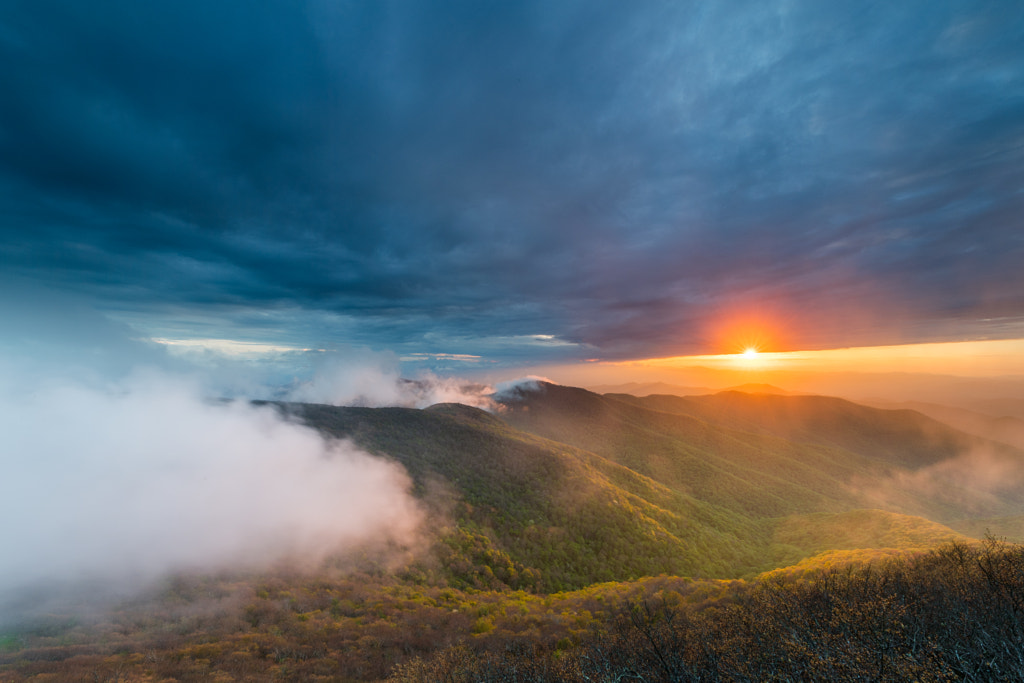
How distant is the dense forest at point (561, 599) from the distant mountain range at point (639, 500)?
0.44 metres

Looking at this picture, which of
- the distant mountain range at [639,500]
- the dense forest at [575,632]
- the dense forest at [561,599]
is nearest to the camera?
the dense forest at [575,632]

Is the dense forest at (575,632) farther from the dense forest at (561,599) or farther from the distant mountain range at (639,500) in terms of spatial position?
the distant mountain range at (639,500)

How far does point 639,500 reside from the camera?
198ft

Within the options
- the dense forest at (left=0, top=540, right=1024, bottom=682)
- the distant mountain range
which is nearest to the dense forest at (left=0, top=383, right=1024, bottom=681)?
the dense forest at (left=0, top=540, right=1024, bottom=682)

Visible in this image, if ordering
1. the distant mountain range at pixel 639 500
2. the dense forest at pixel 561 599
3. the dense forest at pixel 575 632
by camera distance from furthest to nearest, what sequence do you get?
the distant mountain range at pixel 639 500 → the dense forest at pixel 561 599 → the dense forest at pixel 575 632

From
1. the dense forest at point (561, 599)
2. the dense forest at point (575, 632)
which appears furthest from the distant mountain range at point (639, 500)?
the dense forest at point (575, 632)

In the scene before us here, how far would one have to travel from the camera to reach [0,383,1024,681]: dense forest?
15.0 m

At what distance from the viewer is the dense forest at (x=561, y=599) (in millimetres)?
14992

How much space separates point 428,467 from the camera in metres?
60.6

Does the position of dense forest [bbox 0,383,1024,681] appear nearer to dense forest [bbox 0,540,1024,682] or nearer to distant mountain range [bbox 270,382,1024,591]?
dense forest [bbox 0,540,1024,682]

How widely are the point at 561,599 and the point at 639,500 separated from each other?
105ft

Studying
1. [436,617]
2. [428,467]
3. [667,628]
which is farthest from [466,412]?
[667,628]

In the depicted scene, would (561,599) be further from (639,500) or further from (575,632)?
(639,500)

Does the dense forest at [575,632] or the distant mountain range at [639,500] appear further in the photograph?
the distant mountain range at [639,500]
